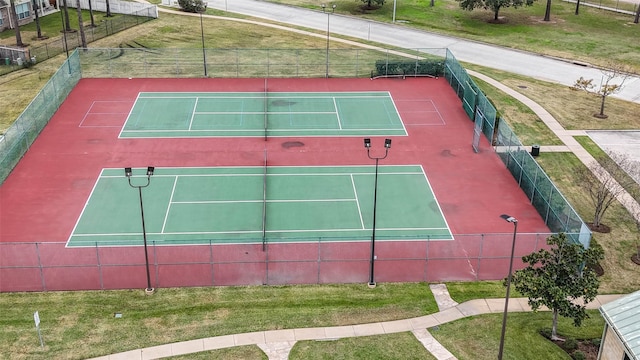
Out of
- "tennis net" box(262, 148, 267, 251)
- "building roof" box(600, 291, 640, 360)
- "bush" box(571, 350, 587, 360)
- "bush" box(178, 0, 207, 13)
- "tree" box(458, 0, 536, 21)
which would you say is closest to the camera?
"building roof" box(600, 291, 640, 360)

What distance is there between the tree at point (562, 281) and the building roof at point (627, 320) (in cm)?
171

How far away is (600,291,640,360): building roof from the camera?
75.9 ft

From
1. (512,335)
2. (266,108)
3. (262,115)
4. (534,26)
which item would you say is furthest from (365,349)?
(534,26)

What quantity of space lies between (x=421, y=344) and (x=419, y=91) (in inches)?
1272

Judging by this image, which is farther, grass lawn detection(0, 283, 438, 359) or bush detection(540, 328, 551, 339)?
bush detection(540, 328, 551, 339)

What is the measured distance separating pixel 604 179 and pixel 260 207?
2100 centimetres

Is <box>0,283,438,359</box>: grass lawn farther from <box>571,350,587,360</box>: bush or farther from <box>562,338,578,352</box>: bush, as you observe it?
<box>571,350,587,360</box>: bush

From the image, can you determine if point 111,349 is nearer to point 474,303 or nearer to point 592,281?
point 474,303

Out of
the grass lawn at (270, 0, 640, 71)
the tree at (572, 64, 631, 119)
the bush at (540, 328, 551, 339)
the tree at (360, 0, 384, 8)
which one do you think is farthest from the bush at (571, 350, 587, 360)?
the tree at (360, 0, 384, 8)

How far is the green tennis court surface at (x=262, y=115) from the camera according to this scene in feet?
161

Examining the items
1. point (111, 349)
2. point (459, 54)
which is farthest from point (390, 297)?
point (459, 54)

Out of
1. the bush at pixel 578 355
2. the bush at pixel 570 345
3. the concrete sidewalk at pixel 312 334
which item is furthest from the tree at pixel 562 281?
the concrete sidewalk at pixel 312 334

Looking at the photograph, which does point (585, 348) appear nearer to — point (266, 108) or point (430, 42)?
point (266, 108)

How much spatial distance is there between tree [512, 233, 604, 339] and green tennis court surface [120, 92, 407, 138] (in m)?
22.4
